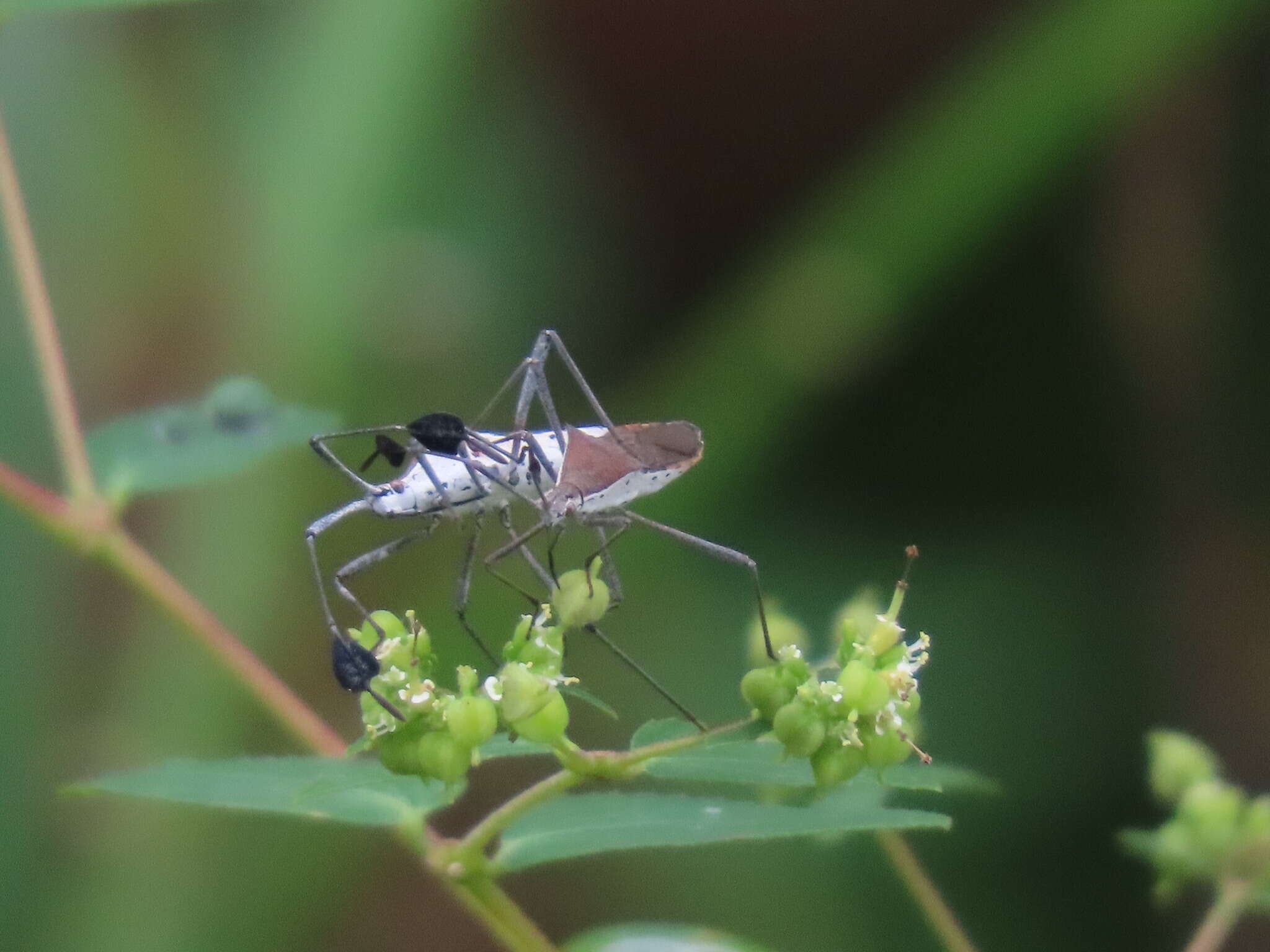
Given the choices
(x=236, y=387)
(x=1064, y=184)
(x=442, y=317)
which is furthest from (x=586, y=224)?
(x=236, y=387)

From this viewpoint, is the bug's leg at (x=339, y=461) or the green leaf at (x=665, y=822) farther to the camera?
the bug's leg at (x=339, y=461)

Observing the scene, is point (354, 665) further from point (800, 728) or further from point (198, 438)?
point (198, 438)

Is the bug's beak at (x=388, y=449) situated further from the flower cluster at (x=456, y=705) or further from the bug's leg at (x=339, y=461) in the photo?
the flower cluster at (x=456, y=705)

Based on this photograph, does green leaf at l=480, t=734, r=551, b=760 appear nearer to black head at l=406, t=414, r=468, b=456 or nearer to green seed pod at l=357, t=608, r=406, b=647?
green seed pod at l=357, t=608, r=406, b=647

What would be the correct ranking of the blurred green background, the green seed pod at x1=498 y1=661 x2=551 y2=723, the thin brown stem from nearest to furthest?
1. the green seed pod at x1=498 y1=661 x2=551 y2=723
2. the thin brown stem
3. the blurred green background

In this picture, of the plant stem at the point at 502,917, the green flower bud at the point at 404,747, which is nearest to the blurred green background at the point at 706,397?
the plant stem at the point at 502,917


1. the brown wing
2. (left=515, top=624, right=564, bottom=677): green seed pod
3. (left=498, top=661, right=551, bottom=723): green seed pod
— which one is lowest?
(left=498, top=661, right=551, bottom=723): green seed pod

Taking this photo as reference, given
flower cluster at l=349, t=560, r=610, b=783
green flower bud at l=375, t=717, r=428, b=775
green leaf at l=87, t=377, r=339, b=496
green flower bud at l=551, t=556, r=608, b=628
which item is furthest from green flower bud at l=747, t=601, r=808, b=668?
green leaf at l=87, t=377, r=339, b=496

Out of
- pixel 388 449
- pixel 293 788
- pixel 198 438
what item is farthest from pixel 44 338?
pixel 293 788
